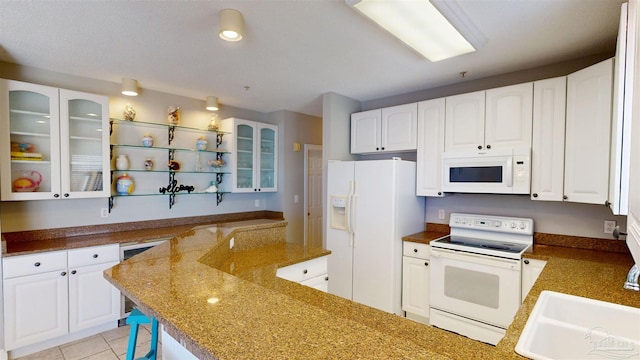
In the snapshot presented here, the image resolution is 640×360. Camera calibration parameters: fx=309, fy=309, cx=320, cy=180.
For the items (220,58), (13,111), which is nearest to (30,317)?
(13,111)

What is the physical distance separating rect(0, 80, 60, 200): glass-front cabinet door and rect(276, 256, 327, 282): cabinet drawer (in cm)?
233

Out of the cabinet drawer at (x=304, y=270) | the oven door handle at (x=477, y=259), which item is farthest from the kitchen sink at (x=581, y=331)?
the cabinet drawer at (x=304, y=270)

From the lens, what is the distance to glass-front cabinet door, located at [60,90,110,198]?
2.84 metres

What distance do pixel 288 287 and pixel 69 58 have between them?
276 centimetres

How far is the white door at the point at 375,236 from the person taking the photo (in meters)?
3.01

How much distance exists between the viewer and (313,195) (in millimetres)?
5031

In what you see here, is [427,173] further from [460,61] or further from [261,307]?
[261,307]

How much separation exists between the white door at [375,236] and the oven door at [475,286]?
0.40 meters

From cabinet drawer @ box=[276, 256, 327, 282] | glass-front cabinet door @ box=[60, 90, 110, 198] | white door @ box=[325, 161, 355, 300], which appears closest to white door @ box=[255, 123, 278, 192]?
white door @ box=[325, 161, 355, 300]

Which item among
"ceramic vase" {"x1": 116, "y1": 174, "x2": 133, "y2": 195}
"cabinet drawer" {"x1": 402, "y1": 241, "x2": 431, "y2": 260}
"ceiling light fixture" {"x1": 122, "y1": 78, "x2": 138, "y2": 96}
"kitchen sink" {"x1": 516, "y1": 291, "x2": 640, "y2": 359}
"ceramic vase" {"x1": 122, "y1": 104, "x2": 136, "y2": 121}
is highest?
"ceiling light fixture" {"x1": 122, "y1": 78, "x2": 138, "y2": 96}

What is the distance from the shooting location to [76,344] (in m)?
2.71

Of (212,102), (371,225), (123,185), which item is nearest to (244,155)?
(212,102)

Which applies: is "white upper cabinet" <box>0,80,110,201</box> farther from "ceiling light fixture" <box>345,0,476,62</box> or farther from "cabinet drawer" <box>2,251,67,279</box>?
"ceiling light fixture" <box>345,0,476,62</box>

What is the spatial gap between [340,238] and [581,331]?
2303mm
